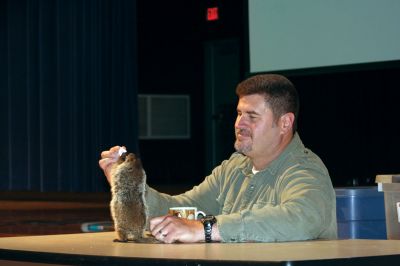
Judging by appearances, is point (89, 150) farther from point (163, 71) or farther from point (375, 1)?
point (375, 1)

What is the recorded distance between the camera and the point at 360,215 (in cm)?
327

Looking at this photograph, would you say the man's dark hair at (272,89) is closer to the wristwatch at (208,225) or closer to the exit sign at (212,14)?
the wristwatch at (208,225)

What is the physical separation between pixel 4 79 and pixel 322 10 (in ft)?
19.2

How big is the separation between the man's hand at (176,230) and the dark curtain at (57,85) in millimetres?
9281

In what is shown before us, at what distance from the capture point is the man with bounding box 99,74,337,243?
2.14m

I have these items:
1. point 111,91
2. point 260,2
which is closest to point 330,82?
point 260,2

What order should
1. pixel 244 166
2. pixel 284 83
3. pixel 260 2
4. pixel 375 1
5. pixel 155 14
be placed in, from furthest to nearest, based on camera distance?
pixel 155 14
pixel 260 2
pixel 375 1
pixel 244 166
pixel 284 83

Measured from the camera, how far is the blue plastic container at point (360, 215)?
3.25m

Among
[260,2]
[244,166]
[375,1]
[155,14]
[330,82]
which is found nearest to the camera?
[244,166]

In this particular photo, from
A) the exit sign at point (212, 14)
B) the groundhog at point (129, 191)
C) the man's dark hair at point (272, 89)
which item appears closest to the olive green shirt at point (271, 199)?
the man's dark hair at point (272, 89)

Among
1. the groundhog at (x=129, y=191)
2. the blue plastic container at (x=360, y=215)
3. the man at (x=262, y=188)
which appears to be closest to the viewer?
the groundhog at (x=129, y=191)

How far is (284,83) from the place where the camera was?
2408 mm

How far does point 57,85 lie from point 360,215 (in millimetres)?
8426

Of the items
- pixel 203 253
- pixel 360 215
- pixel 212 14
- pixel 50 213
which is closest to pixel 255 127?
pixel 203 253
